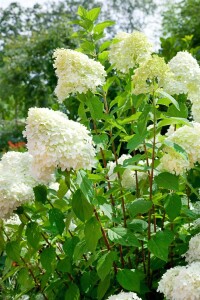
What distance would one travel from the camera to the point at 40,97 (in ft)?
39.8

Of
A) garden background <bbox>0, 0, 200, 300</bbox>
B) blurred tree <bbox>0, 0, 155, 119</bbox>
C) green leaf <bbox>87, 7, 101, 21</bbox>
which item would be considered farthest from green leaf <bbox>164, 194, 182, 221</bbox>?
blurred tree <bbox>0, 0, 155, 119</bbox>

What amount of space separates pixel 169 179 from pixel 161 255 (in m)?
0.27

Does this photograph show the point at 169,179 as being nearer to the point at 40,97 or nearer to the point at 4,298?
the point at 4,298

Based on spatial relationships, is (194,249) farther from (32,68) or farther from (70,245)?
(32,68)

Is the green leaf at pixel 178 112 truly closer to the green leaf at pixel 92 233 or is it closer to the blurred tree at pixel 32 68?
the green leaf at pixel 92 233

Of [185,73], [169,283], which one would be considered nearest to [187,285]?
[169,283]

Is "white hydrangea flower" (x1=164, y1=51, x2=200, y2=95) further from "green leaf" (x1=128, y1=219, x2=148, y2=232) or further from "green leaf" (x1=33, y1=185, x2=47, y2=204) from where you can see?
"green leaf" (x1=33, y1=185, x2=47, y2=204)

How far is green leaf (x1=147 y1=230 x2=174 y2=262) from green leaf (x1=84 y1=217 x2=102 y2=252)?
Result: 205mm

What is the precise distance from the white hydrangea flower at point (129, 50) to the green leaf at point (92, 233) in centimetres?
69

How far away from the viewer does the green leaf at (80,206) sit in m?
1.82

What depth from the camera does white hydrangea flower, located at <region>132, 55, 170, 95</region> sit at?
1.83 meters

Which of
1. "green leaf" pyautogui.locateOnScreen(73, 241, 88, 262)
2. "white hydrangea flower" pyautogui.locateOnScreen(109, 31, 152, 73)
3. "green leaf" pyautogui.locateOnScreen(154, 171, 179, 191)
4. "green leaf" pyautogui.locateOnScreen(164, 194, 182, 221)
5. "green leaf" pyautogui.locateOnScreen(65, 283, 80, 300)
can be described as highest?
"white hydrangea flower" pyautogui.locateOnScreen(109, 31, 152, 73)

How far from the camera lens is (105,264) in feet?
6.60

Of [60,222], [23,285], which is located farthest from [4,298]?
[60,222]
